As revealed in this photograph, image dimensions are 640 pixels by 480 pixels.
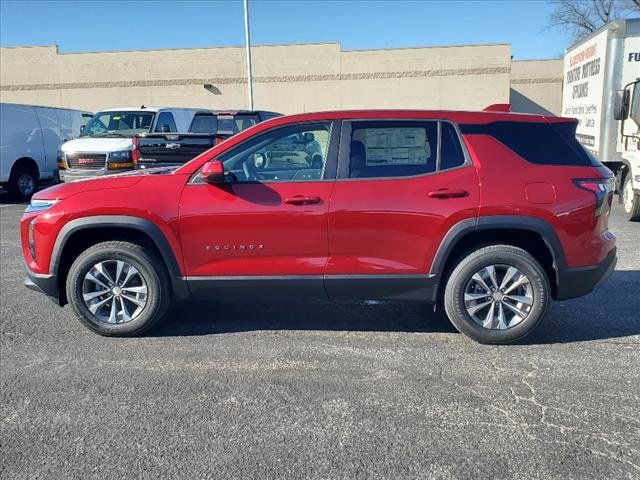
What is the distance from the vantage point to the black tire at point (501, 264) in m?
4.24

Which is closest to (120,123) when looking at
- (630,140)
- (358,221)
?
(358,221)

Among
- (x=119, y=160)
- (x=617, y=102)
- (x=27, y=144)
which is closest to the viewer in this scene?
(x=617, y=102)

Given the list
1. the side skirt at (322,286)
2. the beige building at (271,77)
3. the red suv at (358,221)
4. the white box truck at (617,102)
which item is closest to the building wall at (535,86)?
the beige building at (271,77)

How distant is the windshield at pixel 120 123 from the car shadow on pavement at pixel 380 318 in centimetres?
816

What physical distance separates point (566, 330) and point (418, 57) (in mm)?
29419

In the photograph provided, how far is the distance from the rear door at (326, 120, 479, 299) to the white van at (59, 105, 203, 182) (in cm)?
758

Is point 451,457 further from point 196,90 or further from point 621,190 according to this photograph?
point 196,90

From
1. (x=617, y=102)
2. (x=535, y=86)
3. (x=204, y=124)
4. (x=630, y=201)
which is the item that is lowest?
(x=630, y=201)

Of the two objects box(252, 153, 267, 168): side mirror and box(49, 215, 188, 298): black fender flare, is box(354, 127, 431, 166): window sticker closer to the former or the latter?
box(252, 153, 267, 168): side mirror

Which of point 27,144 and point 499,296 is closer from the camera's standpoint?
point 499,296

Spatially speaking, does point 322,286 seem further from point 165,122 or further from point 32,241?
point 165,122

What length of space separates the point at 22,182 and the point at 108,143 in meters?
3.80

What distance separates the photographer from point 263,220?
422 centimetres

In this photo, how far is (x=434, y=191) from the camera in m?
4.18
